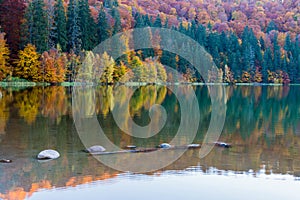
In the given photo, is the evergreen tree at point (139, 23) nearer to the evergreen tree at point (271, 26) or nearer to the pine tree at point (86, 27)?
the pine tree at point (86, 27)

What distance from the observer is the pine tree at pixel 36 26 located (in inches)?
2021

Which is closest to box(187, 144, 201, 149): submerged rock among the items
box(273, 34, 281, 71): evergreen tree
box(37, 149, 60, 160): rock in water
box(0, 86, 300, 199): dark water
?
box(0, 86, 300, 199): dark water

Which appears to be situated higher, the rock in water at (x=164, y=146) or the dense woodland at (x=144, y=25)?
Answer: the dense woodland at (x=144, y=25)

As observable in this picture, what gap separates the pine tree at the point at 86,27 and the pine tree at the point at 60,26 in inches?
129

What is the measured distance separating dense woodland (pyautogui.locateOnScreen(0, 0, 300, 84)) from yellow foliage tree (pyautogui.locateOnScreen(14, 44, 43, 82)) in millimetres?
104

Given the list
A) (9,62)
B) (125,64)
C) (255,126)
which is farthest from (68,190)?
(125,64)

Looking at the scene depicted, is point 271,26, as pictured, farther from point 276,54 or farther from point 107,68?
point 107,68

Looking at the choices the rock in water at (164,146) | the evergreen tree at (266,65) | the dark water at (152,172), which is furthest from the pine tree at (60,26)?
the rock in water at (164,146)

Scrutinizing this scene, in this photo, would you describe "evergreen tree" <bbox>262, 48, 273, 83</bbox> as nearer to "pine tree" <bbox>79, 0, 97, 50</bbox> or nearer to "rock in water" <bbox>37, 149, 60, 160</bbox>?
"pine tree" <bbox>79, 0, 97, 50</bbox>

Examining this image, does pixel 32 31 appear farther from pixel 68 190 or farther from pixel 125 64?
pixel 68 190

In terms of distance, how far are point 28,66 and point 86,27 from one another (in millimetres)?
17038

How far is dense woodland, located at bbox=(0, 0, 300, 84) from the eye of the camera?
5044 centimetres

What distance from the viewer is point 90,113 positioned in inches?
744

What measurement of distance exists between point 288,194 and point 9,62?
44.0m
